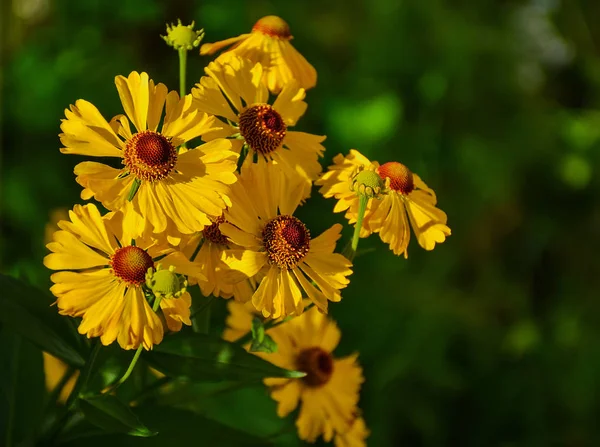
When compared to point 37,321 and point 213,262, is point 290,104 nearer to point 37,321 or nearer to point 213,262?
point 213,262

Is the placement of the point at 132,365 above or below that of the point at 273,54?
below

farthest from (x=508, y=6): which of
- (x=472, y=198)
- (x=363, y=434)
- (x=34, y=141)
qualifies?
(x=363, y=434)

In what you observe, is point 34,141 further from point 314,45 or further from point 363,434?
point 363,434

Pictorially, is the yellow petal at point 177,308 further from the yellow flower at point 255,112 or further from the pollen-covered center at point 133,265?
the yellow flower at point 255,112

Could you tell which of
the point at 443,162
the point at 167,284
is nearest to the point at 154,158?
the point at 167,284

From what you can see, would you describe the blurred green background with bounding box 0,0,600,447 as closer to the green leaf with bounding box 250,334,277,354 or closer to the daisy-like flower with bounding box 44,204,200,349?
the green leaf with bounding box 250,334,277,354

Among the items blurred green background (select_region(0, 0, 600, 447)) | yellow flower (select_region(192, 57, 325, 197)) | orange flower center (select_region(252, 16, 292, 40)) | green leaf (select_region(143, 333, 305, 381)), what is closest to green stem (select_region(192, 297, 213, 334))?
green leaf (select_region(143, 333, 305, 381))
